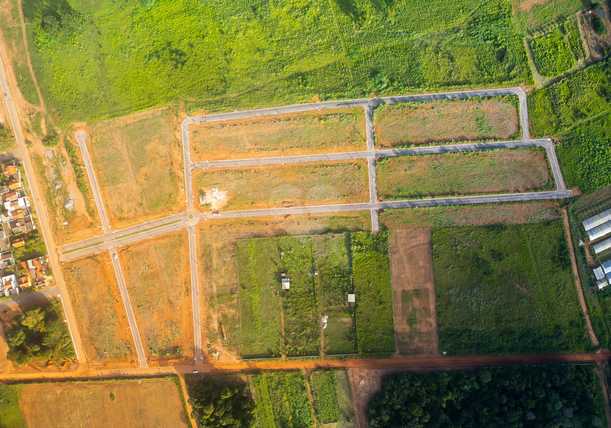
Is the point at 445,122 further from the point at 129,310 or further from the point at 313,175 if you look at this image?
the point at 129,310

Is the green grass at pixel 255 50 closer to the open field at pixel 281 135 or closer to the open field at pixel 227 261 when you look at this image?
the open field at pixel 281 135

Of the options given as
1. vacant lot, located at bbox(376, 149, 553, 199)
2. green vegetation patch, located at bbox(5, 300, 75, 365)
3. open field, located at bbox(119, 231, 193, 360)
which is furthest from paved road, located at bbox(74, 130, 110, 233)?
vacant lot, located at bbox(376, 149, 553, 199)

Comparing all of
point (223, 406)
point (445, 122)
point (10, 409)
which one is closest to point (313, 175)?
point (445, 122)

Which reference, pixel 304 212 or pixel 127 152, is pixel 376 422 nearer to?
pixel 304 212

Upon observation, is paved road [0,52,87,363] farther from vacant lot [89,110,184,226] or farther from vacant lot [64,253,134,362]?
vacant lot [89,110,184,226]

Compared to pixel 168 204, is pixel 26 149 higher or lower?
higher

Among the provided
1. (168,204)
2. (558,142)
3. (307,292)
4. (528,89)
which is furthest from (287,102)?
(558,142)
